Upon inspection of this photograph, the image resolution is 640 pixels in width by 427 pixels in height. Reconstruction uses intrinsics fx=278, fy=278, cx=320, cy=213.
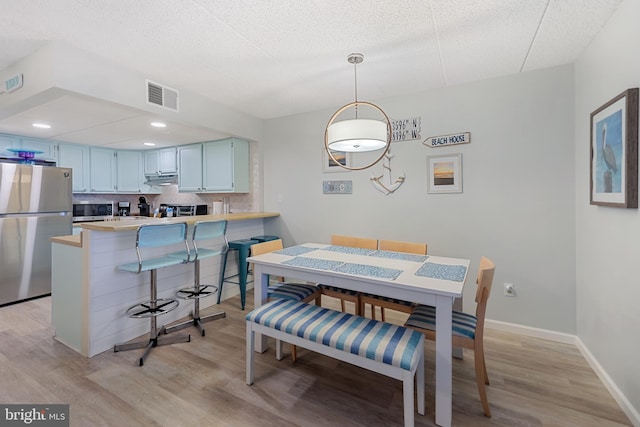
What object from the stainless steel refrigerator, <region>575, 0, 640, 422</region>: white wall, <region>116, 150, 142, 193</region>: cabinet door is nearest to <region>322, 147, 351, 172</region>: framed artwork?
<region>575, 0, 640, 422</region>: white wall

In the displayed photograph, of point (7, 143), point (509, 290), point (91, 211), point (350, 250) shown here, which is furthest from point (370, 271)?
point (7, 143)

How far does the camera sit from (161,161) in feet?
15.9

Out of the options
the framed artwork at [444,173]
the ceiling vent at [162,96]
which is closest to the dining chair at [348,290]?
the framed artwork at [444,173]

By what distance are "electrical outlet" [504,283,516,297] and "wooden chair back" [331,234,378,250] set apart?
1271mm

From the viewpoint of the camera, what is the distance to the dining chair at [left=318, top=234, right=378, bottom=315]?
7.76 feet

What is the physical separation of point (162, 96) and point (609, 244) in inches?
148

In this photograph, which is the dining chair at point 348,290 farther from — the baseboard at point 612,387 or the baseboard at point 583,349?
the baseboard at point 612,387

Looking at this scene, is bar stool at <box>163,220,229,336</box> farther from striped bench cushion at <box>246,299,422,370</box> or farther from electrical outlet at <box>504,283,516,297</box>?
electrical outlet at <box>504,283,516,297</box>

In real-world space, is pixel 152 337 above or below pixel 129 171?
below

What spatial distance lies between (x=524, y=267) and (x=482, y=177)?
2.95 feet

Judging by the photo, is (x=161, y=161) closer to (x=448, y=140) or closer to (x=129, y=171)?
(x=129, y=171)

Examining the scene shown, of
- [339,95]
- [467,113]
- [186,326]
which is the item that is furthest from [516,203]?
[186,326]

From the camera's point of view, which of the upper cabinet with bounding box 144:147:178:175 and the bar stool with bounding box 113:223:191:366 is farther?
the upper cabinet with bounding box 144:147:178:175

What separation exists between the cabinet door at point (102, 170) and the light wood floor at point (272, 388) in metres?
3.01
